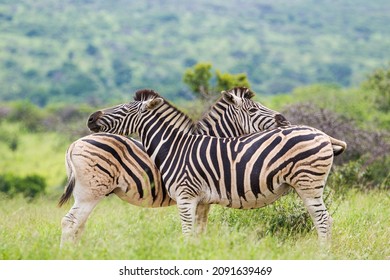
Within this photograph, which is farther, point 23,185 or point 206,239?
point 23,185

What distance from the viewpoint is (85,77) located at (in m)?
90.1

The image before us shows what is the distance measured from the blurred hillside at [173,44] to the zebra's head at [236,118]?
68.0 m

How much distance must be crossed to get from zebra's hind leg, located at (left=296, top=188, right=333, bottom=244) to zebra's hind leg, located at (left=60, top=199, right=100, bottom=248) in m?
2.44

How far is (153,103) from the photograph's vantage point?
8.35m

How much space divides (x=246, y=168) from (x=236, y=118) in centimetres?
92

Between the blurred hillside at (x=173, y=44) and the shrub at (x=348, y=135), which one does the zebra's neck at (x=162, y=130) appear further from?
the blurred hillside at (x=173, y=44)

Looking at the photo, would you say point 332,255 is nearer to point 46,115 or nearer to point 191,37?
point 46,115

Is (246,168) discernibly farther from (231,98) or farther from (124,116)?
(124,116)

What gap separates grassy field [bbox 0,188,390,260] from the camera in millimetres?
6891

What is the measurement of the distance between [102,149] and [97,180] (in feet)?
1.24

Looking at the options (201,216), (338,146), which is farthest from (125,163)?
(338,146)

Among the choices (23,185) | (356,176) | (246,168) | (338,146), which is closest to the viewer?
(246,168)

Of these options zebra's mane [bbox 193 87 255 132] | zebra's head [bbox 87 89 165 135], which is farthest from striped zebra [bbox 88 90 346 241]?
zebra's mane [bbox 193 87 255 132]
